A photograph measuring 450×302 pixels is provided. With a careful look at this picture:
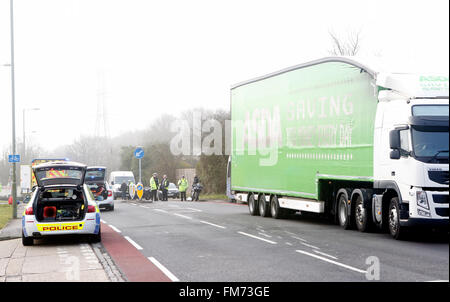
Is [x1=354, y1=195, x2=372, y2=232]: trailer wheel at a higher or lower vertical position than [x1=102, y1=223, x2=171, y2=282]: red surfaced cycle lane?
higher

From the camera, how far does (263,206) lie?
23297 millimetres

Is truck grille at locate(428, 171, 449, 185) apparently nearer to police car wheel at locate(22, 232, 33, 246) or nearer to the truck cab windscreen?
the truck cab windscreen

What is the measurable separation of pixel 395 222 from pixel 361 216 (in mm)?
1706

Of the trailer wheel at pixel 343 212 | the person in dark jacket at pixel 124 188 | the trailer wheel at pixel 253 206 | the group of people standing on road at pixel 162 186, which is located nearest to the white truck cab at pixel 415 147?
the trailer wheel at pixel 343 212

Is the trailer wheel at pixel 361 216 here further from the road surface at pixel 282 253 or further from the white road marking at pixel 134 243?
the white road marking at pixel 134 243

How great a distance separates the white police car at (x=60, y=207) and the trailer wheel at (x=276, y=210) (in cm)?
768

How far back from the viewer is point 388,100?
1495 cm

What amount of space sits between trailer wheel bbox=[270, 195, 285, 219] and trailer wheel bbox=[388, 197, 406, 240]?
22.5 ft

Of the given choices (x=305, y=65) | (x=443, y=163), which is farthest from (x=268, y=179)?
(x=443, y=163)

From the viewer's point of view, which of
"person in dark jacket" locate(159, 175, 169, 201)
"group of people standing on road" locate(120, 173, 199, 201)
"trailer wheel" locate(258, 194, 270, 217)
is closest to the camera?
"trailer wheel" locate(258, 194, 270, 217)

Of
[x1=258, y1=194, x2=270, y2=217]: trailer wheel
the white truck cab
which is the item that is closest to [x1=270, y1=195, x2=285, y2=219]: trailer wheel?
[x1=258, y1=194, x2=270, y2=217]: trailer wheel

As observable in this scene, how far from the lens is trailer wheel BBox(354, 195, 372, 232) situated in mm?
16328

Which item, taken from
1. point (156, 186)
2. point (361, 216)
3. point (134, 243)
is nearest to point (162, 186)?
point (156, 186)
